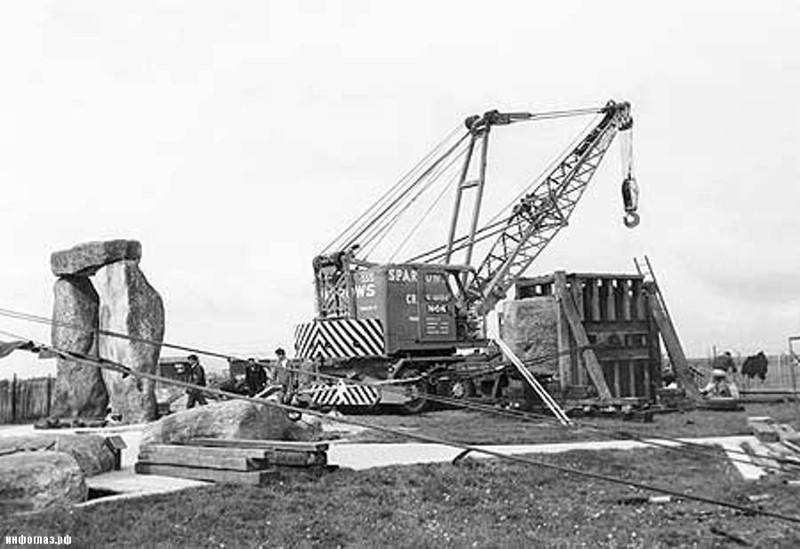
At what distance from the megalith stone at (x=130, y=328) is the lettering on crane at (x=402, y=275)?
492 centimetres

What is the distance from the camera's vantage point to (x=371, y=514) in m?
8.30

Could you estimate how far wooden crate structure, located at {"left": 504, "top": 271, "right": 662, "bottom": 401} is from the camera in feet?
68.1

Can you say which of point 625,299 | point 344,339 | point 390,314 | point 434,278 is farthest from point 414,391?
point 625,299

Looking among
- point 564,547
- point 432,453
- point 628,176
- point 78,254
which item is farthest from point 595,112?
point 564,547

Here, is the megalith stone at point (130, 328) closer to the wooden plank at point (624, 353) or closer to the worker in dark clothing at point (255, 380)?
the worker in dark clothing at point (255, 380)

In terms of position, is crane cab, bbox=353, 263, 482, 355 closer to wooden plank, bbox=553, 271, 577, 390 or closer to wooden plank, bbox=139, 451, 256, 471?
wooden plank, bbox=553, 271, 577, 390

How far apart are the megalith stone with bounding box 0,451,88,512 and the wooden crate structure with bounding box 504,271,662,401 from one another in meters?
13.6

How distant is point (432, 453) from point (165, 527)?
5071 millimetres

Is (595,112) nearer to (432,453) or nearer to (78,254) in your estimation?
(78,254)

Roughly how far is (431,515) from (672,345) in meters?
15.4

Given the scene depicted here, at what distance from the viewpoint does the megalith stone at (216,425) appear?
433 inches

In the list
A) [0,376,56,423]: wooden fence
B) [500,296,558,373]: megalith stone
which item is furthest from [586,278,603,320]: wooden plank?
[0,376,56,423]: wooden fence

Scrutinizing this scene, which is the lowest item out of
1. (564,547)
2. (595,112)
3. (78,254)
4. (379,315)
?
(564,547)

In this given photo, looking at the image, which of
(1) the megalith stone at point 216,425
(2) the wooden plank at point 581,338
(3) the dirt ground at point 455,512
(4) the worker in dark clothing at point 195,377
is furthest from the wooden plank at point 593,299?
(1) the megalith stone at point 216,425
